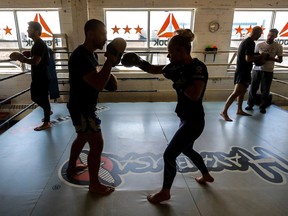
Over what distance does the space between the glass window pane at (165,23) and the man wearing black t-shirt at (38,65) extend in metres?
2.93

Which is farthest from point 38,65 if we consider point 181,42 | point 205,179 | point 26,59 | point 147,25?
point 147,25

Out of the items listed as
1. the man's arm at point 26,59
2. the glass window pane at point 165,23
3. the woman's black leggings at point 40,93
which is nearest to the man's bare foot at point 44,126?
the woman's black leggings at point 40,93

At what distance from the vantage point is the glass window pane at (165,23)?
479 centimetres

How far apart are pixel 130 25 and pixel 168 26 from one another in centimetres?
90

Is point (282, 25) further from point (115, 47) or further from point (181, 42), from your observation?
point (115, 47)

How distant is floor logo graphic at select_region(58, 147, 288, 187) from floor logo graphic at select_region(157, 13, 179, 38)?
3.49 m

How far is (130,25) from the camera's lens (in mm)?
4848

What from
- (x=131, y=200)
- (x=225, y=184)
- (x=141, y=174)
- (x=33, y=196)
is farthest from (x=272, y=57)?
(x=33, y=196)

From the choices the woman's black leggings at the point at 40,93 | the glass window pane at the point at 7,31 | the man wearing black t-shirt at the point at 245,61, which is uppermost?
the glass window pane at the point at 7,31

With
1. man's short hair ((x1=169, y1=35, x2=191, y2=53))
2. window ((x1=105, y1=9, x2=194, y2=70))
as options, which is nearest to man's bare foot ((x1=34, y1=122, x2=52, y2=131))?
man's short hair ((x1=169, y1=35, x2=191, y2=53))

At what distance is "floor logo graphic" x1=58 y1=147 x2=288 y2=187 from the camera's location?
69.1 inches

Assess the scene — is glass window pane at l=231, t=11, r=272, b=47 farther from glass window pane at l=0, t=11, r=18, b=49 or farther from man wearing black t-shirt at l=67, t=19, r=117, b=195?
glass window pane at l=0, t=11, r=18, b=49

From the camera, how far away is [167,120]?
127 inches

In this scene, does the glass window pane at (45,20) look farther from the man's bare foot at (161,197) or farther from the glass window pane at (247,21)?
the man's bare foot at (161,197)
